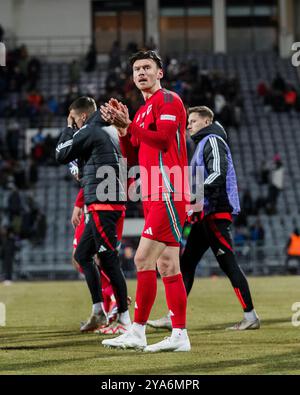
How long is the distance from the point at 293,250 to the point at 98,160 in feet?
61.2

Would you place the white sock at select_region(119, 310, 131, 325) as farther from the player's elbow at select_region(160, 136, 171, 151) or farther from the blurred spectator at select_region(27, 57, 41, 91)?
the blurred spectator at select_region(27, 57, 41, 91)

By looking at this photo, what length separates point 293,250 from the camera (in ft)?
92.6

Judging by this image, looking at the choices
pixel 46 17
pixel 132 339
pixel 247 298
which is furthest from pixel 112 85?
pixel 132 339

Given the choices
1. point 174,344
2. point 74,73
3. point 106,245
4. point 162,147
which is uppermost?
point 74,73

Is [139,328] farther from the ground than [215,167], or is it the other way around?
[215,167]

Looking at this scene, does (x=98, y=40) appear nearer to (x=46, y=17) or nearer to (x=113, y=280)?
(x=46, y=17)

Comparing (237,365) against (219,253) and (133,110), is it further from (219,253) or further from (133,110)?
(133,110)

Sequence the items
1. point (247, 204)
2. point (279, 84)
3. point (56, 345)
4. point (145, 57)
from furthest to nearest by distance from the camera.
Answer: point (279, 84), point (247, 204), point (56, 345), point (145, 57)

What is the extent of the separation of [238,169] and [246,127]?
326cm

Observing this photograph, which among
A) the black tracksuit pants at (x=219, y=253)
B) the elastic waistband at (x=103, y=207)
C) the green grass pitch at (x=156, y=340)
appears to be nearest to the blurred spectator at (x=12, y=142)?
the green grass pitch at (x=156, y=340)

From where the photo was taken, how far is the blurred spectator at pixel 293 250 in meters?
28.1

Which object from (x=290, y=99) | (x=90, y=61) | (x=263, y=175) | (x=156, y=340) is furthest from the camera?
(x=90, y=61)

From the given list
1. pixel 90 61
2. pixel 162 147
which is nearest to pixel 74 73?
pixel 90 61

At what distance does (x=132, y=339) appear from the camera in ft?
27.3
